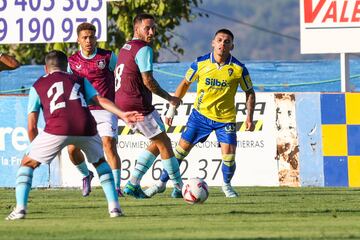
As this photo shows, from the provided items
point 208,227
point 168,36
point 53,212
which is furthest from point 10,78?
point 208,227

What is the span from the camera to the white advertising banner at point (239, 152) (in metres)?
21.0

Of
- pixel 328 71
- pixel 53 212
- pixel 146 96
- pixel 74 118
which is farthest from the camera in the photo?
pixel 328 71

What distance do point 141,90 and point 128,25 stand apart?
1204cm

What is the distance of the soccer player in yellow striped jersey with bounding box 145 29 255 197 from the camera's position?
57.9ft

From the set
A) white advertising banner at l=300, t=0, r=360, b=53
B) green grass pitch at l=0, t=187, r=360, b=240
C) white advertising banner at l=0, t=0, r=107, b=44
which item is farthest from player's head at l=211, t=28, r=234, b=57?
white advertising banner at l=0, t=0, r=107, b=44

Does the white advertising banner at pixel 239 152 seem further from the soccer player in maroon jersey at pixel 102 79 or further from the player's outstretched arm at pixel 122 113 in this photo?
the player's outstretched arm at pixel 122 113

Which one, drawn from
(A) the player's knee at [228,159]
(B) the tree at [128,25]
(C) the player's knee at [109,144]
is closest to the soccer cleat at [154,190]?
(C) the player's knee at [109,144]

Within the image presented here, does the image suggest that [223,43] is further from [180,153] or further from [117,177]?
[117,177]

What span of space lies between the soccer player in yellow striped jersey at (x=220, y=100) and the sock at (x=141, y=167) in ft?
0.89

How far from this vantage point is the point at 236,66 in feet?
58.2

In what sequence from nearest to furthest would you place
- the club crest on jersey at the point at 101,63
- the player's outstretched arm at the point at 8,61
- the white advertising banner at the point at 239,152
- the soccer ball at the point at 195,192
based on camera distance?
the player's outstretched arm at the point at 8,61 < the soccer ball at the point at 195,192 < the club crest on jersey at the point at 101,63 < the white advertising banner at the point at 239,152

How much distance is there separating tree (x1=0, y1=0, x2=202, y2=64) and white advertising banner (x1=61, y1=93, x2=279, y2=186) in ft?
23.5

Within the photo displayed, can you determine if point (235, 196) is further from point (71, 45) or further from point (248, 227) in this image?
point (71, 45)

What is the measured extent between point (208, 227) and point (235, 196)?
4.98m
